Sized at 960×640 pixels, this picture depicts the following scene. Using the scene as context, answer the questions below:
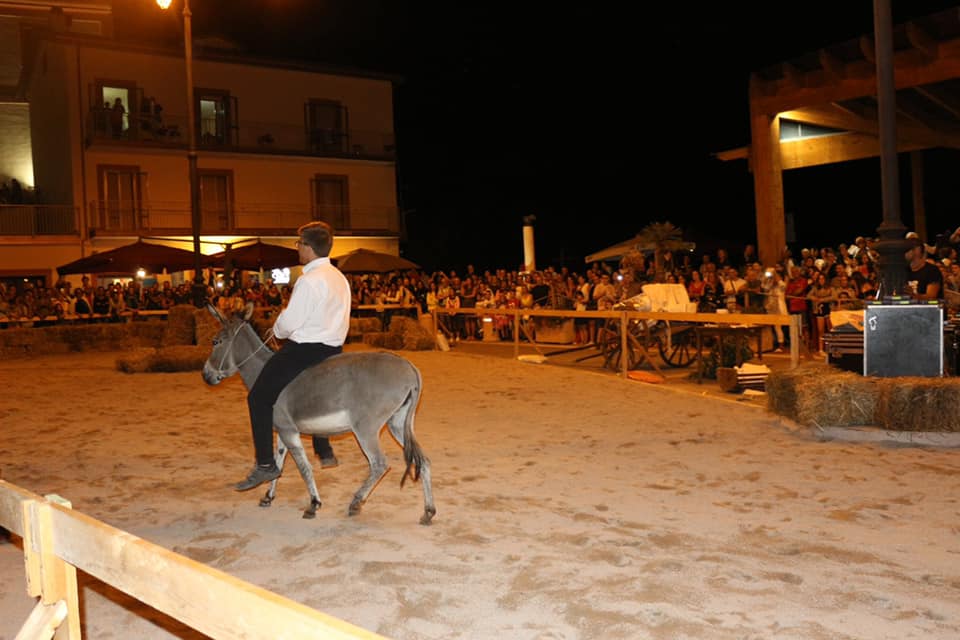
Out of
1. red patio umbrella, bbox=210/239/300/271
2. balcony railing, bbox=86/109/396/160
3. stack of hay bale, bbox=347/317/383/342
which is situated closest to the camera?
stack of hay bale, bbox=347/317/383/342

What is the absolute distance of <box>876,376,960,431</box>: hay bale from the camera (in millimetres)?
8477

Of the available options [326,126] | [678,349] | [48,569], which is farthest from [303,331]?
[326,126]

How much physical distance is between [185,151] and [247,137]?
2.95 meters

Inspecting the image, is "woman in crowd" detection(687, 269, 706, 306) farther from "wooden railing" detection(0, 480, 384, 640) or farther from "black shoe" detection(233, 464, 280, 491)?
"wooden railing" detection(0, 480, 384, 640)

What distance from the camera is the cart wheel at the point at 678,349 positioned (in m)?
15.4

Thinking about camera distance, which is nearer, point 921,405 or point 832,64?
point 921,405

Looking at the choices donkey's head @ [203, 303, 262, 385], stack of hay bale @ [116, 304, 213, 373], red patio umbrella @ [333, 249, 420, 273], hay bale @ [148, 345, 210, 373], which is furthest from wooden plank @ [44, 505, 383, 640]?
red patio umbrella @ [333, 249, 420, 273]

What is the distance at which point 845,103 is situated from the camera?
18.2 metres

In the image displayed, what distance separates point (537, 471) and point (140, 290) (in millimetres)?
23411

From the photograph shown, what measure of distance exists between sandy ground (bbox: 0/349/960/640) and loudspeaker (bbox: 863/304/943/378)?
122 centimetres

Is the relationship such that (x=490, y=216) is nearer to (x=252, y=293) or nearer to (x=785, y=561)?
(x=252, y=293)

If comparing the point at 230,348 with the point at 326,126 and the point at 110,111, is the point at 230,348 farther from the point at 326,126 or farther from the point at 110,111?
the point at 326,126

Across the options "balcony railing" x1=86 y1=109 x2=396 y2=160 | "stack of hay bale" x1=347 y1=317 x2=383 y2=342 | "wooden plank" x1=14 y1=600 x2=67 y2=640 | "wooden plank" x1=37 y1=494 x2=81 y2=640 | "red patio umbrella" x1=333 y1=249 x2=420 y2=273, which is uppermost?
"balcony railing" x1=86 y1=109 x2=396 y2=160

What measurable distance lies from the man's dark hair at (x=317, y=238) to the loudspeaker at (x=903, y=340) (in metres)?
5.84
